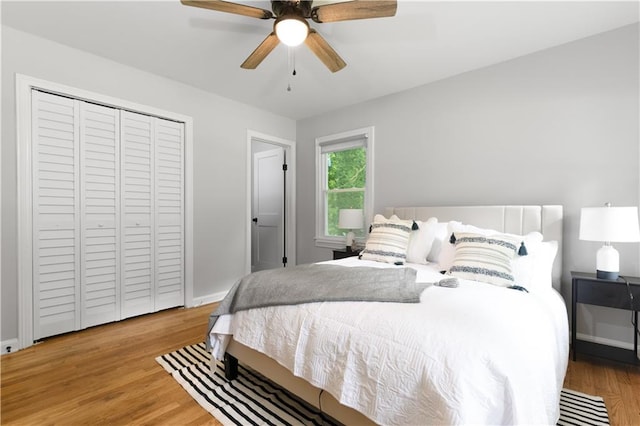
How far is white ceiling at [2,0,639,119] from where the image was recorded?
2.24 metres

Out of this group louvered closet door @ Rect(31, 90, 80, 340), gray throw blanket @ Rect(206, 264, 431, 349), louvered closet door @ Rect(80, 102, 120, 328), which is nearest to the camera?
gray throw blanket @ Rect(206, 264, 431, 349)

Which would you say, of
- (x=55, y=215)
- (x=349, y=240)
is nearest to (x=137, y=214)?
(x=55, y=215)

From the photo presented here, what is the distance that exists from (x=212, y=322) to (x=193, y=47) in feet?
7.71

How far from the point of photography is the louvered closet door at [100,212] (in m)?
2.89

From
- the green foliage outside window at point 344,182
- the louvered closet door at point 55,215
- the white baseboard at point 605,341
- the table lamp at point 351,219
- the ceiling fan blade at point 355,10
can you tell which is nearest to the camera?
the ceiling fan blade at point 355,10

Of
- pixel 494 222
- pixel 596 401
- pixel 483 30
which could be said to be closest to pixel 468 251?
pixel 494 222

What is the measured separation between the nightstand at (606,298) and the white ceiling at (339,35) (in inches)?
76.9

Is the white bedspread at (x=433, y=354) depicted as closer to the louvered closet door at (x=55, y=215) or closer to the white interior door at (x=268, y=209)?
the louvered closet door at (x=55, y=215)

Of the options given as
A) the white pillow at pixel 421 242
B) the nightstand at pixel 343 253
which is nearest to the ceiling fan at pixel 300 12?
the white pillow at pixel 421 242

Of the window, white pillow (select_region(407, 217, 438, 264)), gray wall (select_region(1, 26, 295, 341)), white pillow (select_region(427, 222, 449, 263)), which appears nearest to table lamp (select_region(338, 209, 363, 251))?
the window

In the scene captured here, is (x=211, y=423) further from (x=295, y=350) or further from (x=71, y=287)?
(x=71, y=287)

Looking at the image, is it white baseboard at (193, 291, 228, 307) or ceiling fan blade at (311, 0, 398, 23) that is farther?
white baseboard at (193, 291, 228, 307)

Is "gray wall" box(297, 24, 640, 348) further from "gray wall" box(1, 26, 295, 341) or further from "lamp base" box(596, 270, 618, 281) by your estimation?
"gray wall" box(1, 26, 295, 341)

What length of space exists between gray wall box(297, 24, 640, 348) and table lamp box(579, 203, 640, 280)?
0.30m
